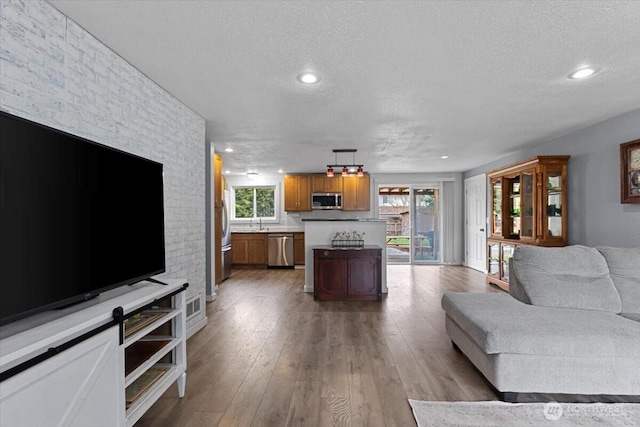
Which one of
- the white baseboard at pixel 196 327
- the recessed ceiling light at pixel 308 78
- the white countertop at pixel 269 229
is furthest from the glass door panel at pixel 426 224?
the recessed ceiling light at pixel 308 78

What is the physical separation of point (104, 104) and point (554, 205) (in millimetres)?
5490

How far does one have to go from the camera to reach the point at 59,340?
1.19 meters

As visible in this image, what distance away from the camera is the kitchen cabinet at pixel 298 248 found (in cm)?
793

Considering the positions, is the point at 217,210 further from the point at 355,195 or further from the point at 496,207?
the point at 496,207

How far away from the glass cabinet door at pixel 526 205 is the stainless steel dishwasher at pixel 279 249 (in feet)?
15.7

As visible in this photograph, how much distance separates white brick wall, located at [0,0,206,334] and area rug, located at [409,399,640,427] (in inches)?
94.0

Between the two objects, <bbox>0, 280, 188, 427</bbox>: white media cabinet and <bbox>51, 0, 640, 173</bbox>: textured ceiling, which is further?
<bbox>51, 0, 640, 173</bbox>: textured ceiling

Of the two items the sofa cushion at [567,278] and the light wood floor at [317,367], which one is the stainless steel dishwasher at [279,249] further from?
the sofa cushion at [567,278]

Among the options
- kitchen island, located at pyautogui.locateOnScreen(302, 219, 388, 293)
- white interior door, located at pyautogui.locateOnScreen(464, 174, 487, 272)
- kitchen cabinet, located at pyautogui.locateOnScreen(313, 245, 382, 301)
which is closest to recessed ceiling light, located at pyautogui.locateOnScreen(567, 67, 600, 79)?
kitchen cabinet, located at pyautogui.locateOnScreen(313, 245, 382, 301)

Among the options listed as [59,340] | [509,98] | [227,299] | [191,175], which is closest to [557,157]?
[509,98]

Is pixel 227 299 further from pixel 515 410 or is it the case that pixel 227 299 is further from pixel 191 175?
pixel 515 410

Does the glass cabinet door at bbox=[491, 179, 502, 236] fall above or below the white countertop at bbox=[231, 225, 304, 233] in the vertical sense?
above

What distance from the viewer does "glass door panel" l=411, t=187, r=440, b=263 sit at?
8.27m

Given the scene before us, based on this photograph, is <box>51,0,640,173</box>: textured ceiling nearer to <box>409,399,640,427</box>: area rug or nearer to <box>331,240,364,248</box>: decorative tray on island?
<box>331,240,364,248</box>: decorative tray on island
